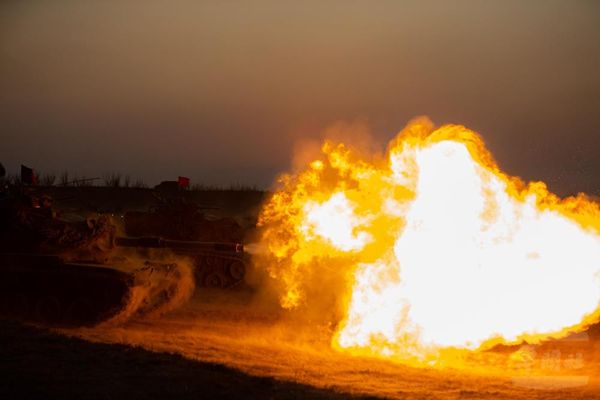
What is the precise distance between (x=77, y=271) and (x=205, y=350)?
14.7 feet

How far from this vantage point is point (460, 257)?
12250 mm

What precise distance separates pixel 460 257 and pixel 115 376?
21.1ft

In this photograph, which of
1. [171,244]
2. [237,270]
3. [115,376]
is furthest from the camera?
[237,270]

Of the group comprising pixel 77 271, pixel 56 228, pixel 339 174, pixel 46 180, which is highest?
pixel 46 180

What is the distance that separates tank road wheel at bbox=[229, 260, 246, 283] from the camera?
74.2 feet

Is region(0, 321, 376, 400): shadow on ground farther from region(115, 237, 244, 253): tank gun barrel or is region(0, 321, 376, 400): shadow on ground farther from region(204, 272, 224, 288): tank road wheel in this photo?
region(204, 272, 224, 288): tank road wheel

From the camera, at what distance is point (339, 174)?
46.6ft

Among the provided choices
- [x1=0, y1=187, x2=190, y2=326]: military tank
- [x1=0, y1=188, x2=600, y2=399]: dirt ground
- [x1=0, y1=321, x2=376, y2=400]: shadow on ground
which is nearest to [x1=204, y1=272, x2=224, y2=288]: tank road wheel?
[x1=0, y1=187, x2=190, y2=326]: military tank

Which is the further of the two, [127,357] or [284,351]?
[284,351]

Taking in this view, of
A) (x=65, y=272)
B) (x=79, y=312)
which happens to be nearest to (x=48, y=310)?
(x=79, y=312)

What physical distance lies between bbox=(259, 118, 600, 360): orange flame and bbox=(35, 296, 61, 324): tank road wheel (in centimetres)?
595

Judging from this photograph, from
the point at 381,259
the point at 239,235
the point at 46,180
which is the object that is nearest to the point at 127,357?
the point at 381,259

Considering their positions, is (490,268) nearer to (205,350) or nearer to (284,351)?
(284,351)

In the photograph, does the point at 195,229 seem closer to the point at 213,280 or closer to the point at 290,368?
the point at 213,280
